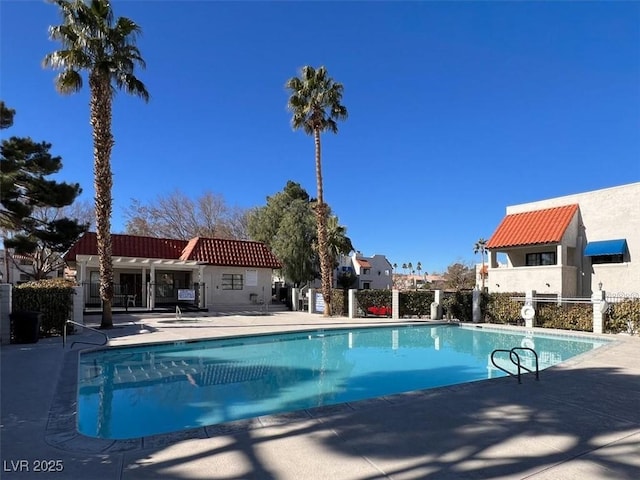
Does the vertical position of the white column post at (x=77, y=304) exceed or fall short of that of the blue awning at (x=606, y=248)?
it falls short

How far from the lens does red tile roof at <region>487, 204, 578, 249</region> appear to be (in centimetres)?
2320

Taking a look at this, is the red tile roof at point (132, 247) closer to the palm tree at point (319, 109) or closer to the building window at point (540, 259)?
the palm tree at point (319, 109)

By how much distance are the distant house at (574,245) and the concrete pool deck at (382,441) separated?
1698 centimetres

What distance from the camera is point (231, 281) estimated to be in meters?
29.4

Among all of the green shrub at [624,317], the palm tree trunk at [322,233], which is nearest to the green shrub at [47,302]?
the palm tree trunk at [322,233]

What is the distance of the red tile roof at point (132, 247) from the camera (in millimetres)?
24453

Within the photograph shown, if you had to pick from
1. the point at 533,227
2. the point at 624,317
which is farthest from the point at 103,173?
the point at 533,227

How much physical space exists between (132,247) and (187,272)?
4400 mm

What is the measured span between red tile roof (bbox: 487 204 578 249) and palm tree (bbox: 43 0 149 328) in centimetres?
2104

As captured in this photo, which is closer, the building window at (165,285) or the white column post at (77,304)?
the white column post at (77,304)

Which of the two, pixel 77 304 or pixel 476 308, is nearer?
pixel 77 304

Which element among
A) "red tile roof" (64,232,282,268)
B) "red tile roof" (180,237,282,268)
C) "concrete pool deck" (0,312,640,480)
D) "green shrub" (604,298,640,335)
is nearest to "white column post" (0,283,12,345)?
"concrete pool deck" (0,312,640,480)

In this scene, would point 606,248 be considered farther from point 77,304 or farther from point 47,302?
point 47,302

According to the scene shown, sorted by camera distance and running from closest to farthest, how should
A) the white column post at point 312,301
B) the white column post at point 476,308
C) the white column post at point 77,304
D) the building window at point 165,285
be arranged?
the white column post at point 77,304 < the white column post at point 476,308 < the white column post at point 312,301 < the building window at point 165,285
